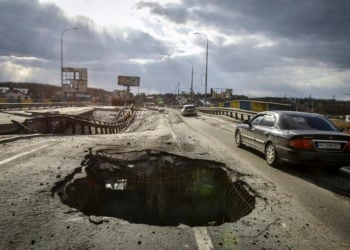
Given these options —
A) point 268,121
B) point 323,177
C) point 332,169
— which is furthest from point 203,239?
point 268,121

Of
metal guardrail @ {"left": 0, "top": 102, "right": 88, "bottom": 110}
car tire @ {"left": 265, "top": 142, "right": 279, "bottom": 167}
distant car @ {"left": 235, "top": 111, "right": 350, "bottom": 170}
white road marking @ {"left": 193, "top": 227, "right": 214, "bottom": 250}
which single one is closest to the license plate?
distant car @ {"left": 235, "top": 111, "right": 350, "bottom": 170}

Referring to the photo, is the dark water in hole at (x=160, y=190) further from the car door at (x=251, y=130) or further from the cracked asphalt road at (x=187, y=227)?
the car door at (x=251, y=130)

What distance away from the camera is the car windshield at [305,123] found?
8.31 meters

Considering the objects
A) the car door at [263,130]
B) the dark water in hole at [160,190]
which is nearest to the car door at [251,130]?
the car door at [263,130]

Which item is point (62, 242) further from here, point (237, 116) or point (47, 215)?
point (237, 116)

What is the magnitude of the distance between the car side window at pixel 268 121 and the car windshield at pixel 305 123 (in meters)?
0.41

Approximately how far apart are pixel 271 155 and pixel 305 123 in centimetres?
122

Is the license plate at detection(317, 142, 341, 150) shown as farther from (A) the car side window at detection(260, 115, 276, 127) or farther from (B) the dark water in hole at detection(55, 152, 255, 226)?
(B) the dark water in hole at detection(55, 152, 255, 226)

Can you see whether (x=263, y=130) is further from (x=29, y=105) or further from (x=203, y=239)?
(x=29, y=105)

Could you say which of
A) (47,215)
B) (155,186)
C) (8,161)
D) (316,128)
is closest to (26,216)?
(47,215)

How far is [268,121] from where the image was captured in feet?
31.8

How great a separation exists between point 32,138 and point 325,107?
3457cm

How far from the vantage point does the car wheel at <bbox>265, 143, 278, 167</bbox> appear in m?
8.56

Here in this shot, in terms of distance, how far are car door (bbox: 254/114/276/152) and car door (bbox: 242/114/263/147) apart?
0.25 meters
